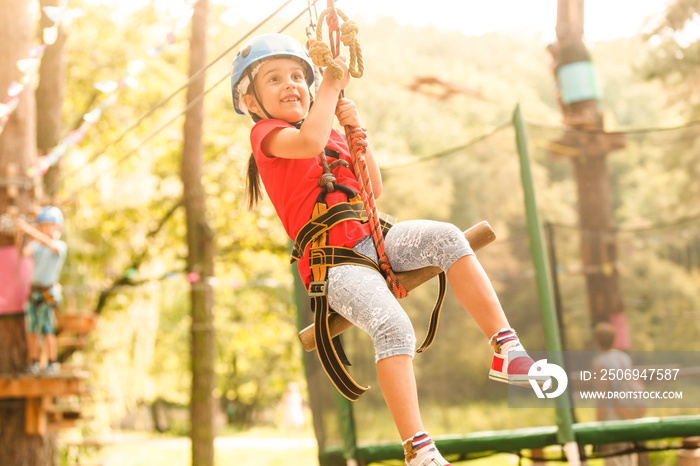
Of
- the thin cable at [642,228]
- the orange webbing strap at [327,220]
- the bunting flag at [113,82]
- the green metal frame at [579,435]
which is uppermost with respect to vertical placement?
the bunting flag at [113,82]

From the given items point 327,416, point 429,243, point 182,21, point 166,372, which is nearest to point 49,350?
point 327,416

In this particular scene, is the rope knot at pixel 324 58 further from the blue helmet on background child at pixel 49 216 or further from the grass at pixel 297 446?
the blue helmet on background child at pixel 49 216

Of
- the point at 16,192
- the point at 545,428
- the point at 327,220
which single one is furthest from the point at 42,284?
the point at 327,220

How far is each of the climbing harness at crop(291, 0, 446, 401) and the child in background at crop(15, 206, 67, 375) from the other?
213 inches

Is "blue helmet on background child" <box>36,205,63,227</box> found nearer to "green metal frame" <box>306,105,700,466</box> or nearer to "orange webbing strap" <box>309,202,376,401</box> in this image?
"green metal frame" <box>306,105,700,466</box>

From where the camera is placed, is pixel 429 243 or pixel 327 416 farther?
pixel 327 416

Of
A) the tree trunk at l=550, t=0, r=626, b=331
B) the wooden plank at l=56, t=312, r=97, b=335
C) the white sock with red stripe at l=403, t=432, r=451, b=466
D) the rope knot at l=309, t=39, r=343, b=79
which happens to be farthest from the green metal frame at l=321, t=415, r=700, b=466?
the wooden plank at l=56, t=312, r=97, b=335

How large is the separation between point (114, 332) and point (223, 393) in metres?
13.6

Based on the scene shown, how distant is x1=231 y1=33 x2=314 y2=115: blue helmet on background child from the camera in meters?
2.52

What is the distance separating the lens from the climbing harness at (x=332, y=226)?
7.76ft

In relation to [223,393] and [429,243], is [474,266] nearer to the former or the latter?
[429,243]

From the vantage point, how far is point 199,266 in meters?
8.73

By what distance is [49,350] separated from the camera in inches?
280

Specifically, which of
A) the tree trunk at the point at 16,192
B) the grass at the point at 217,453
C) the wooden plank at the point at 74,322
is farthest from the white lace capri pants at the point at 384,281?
the grass at the point at 217,453
